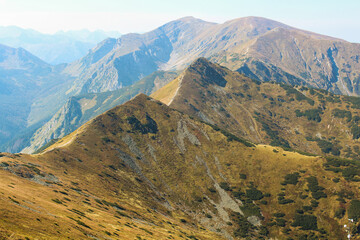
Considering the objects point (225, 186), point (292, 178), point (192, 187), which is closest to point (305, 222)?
point (292, 178)

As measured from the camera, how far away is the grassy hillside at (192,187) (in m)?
108

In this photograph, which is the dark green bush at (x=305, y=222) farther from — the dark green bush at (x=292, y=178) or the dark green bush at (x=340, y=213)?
the dark green bush at (x=292, y=178)

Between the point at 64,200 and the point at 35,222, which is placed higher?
the point at 35,222

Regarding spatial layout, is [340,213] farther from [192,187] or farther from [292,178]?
[192,187]

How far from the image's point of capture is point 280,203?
519ft

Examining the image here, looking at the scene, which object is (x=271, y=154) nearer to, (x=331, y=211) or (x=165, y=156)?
(x=331, y=211)

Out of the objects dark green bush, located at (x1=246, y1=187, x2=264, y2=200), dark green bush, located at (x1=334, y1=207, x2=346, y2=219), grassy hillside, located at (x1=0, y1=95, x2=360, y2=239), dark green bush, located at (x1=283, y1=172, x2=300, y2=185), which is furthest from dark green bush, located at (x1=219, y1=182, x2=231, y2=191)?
dark green bush, located at (x1=334, y1=207, x2=346, y2=219)

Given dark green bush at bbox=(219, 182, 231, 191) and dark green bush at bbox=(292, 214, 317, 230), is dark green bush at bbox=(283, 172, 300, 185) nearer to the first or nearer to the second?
dark green bush at bbox=(292, 214, 317, 230)

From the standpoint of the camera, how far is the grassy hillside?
10794 centimetres

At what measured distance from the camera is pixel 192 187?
170 m

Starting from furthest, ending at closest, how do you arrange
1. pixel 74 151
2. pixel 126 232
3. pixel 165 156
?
1. pixel 165 156
2. pixel 74 151
3. pixel 126 232

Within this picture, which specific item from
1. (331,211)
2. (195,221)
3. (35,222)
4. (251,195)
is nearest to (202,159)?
(251,195)

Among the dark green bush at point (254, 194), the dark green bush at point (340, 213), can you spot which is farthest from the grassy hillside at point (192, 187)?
the dark green bush at point (340, 213)

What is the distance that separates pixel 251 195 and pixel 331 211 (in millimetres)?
48502
